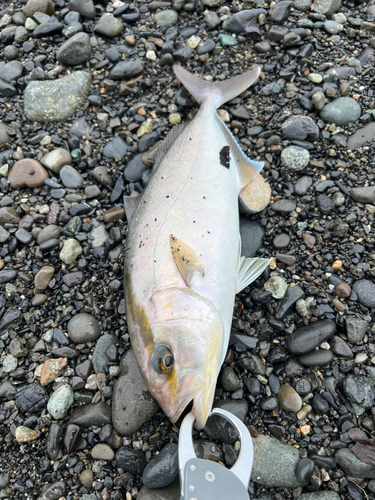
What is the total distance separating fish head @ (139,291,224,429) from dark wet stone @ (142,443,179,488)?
Answer: 0.42m

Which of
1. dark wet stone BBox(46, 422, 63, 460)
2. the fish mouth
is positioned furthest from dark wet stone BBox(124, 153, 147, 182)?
dark wet stone BBox(46, 422, 63, 460)

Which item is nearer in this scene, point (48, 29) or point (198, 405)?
point (198, 405)

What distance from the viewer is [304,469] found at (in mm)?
2707

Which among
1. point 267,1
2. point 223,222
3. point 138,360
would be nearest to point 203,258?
point 223,222

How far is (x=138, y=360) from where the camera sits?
8.89 feet

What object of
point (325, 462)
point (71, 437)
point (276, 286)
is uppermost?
point (276, 286)

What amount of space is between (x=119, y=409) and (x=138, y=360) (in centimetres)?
62

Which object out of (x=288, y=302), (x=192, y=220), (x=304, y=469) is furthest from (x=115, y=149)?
(x=304, y=469)

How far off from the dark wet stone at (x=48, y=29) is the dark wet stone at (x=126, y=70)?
4.04ft

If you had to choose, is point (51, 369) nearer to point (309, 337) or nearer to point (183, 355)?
point (183, 355)

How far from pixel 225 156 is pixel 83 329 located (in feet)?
7.43

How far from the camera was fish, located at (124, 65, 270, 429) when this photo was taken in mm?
2527

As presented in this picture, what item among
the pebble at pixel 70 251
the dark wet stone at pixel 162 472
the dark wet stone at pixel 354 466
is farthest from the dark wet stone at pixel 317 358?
the pebble at pixel 70 251

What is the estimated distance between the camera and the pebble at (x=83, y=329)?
3.36m
